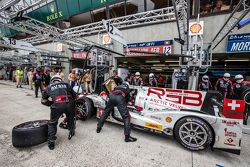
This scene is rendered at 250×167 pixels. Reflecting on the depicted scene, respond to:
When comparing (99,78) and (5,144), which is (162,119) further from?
(99,78)

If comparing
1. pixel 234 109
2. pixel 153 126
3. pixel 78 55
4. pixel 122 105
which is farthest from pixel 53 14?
pixel 234 109

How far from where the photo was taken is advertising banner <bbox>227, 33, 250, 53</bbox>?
580cm

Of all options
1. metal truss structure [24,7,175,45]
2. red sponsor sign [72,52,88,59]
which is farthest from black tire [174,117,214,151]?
red sponsor sign [72,52,88,59]

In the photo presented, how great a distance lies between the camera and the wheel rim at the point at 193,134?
2.45 m

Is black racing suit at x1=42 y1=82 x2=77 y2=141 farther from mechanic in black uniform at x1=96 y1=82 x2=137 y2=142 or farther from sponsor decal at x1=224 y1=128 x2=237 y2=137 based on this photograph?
sponsor decal at x1=224 y1=128 x2=237 y2=137

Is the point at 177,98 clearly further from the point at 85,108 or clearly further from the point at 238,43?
the point at 238,43

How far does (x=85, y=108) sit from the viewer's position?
3.66 metres

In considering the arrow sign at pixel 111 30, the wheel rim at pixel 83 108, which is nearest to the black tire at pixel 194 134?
the wheel rim at pixel 83 108

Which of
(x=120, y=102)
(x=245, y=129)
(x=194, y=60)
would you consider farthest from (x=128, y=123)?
(x=194, y=60)

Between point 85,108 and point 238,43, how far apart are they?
7203mm

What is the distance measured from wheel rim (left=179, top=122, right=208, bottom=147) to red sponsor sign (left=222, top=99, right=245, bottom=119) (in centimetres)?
54

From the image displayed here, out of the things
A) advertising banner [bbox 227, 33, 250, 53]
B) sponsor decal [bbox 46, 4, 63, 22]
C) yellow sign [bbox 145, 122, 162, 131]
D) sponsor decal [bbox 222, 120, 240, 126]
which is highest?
sponsor decal [bbox 46, 4, 63, 22]

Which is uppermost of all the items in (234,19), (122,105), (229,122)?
(234,19)

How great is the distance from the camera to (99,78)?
6547 millimetres
